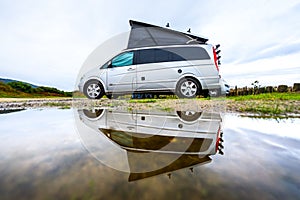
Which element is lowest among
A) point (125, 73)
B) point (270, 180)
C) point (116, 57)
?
point (270, 180)

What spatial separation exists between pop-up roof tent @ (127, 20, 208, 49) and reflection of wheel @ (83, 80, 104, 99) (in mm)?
2024

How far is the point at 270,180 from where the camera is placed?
796mm

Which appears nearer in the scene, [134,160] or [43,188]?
[43,188]

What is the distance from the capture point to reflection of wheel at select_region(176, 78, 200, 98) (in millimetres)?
5430

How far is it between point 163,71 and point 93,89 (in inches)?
112

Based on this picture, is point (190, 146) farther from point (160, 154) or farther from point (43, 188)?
point (43, 188)

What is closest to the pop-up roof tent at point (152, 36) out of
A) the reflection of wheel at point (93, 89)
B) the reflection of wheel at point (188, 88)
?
the reflection of wheel at point (188, 88)

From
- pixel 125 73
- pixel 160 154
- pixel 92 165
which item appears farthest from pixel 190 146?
pixel 125 73

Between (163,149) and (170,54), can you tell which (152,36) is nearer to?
(170,54)

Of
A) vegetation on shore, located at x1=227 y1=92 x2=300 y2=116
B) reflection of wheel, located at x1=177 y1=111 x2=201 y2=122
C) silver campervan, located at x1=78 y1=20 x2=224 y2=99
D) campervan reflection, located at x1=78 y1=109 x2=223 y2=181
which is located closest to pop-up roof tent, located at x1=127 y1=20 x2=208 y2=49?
silver campervan, located at x1=78 y1=20 x2=224 y2=99

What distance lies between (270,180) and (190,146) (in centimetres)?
56

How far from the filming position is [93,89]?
6094 millimetres

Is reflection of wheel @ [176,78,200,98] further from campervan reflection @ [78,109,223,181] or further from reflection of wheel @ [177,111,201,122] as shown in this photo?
campervan reflection @ [78,109,223,181]

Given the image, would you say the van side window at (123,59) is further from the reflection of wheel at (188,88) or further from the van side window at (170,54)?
the reflection of wheel at (188,88)
